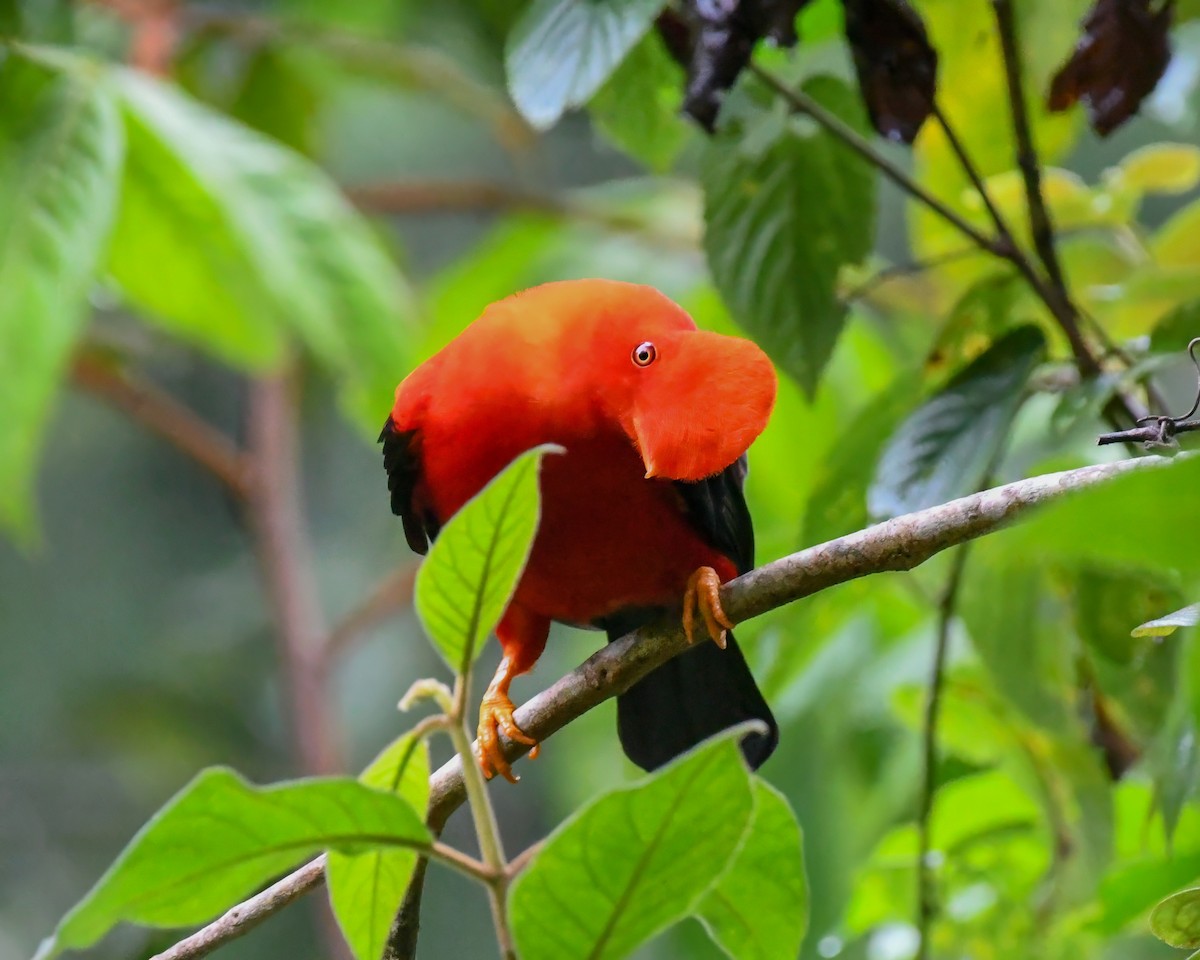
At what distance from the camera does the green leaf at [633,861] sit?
2.02 ft

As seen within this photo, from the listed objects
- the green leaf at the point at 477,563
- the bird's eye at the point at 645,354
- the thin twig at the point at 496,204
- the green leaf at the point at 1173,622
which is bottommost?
the thin twig at the point at 496,204

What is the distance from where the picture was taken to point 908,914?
163 cm

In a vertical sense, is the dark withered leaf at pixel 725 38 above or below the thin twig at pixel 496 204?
above

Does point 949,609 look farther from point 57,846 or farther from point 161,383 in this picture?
point 161,383

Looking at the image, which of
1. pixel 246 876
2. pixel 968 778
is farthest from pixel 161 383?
pixel 246 876

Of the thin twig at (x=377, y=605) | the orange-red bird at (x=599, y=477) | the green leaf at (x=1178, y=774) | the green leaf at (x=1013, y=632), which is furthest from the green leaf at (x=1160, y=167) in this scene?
the thin twig at (x=377, y=605)

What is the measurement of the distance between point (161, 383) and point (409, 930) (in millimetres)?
3934

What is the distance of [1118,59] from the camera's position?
115 cm

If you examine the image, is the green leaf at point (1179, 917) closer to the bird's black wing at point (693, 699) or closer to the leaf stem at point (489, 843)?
the leaf stem at point (489, 843)

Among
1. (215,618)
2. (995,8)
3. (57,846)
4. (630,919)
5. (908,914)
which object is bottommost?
(57,846)

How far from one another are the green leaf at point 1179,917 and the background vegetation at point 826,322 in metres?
0.09

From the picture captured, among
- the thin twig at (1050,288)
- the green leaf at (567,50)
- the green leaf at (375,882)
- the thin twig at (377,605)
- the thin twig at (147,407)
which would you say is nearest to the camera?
the green leaf at (375,882)

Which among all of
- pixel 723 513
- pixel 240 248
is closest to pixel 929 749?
pixel 723 513

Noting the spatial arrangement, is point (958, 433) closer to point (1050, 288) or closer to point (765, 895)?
point (1050, 288)
